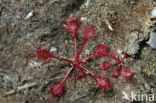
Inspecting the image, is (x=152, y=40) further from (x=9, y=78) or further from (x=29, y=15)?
(x=9, y=78)

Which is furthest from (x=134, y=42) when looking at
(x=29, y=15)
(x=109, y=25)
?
(x=29, y=15)

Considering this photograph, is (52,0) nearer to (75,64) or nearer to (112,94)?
(75,64)

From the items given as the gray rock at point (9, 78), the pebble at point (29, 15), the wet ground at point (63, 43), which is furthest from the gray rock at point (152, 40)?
the gray rock at point (9, 78)

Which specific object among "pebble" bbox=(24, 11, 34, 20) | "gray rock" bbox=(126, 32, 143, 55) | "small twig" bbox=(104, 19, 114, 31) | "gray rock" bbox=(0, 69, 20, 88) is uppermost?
"pebble" bbox=(24, 11, 34, 20)

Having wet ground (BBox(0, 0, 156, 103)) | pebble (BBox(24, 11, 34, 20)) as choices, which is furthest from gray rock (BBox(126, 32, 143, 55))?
pebble (BBox(24, 11, 34, 20))

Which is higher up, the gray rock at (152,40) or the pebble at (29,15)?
the pebble at (29,15)

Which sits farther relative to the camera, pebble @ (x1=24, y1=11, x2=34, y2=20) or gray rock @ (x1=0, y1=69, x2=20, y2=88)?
pebble @ (x1=24, y1=11, x2=34, y2=20)

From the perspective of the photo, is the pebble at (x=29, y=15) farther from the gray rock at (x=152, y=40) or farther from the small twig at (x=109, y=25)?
the gray rock at (x=152, y=40)

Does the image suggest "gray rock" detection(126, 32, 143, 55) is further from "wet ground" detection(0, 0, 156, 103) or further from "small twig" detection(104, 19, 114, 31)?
"small twig" detection(104, 19, 114, 31)

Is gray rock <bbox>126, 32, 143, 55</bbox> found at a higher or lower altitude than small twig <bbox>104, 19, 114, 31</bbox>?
lower
